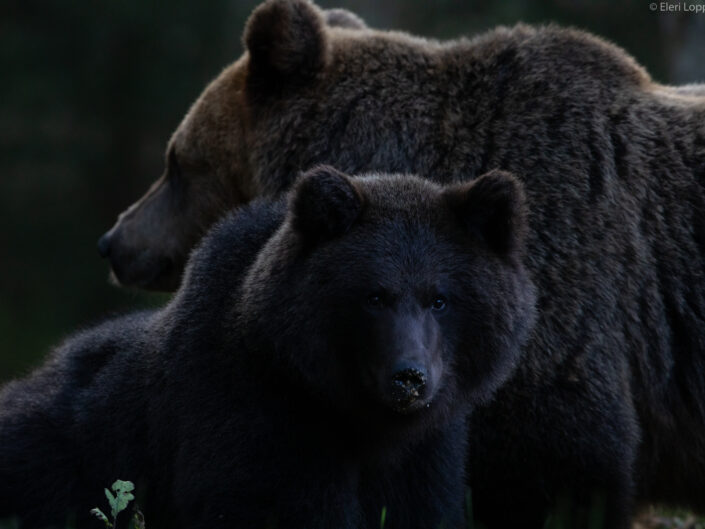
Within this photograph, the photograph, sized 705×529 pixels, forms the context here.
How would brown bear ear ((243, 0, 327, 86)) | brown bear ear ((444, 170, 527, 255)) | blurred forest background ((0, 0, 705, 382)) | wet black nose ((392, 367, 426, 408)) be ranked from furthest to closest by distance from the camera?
1. blurred forest background ((0, 0, 705, 382))
2. brown bear ear ((243, 0, 327, 86))
3. brown bear ear ((444, 170, 527, 255))
4. wet black nose ((392, 367, 426, 408))

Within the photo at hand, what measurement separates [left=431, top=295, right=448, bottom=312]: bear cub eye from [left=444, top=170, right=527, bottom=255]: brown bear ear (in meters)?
0.33

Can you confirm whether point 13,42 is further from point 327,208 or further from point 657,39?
point 327,208

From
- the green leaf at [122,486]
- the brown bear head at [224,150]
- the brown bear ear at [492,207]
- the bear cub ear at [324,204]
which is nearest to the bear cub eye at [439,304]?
the brown bear ear at [492,207]

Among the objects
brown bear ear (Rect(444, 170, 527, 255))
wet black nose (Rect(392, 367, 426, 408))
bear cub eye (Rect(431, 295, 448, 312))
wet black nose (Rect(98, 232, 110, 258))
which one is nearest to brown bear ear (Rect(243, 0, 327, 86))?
wet black nose (Rect(98, 232, 110, 258))

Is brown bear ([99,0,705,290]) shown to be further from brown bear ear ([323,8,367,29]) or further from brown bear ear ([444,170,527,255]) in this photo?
brown bear ear ([444,170,527,255])

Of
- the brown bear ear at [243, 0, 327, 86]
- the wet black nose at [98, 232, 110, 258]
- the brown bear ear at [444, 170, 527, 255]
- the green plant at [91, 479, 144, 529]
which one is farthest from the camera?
the wet black nose at [98, 232, 110, 258]

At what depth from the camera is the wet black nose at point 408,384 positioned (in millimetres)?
4660

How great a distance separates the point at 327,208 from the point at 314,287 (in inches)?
11.8

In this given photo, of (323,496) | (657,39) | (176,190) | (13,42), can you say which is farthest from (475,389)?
(13,42)

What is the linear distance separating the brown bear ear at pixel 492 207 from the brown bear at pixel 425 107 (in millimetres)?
1119

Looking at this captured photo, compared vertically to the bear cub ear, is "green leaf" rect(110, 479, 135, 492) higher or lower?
lower

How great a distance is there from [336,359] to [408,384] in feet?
1.34

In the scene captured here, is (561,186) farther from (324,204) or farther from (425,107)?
(324,204)

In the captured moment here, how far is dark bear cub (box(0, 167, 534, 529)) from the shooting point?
4926 mm
